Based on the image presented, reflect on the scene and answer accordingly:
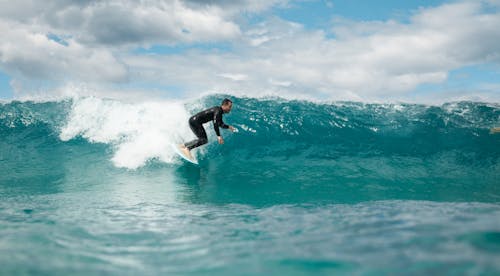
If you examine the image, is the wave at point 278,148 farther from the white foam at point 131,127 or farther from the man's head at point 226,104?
the man's head at point 226,104

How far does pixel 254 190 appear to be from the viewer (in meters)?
8.20

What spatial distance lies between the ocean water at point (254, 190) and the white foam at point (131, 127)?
0.06 m

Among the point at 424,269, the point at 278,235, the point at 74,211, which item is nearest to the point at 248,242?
the point at 278,235

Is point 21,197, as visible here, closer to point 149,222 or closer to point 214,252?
point 149,222

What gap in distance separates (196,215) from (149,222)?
0.84 meters

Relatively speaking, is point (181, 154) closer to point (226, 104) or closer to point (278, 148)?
point (226, 104)

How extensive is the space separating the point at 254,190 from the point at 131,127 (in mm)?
6717

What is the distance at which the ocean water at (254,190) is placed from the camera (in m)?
3.15

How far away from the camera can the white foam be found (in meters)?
11.3

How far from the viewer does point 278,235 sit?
403 centimetres

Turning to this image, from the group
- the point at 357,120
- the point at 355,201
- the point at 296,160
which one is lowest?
the point at 355,201

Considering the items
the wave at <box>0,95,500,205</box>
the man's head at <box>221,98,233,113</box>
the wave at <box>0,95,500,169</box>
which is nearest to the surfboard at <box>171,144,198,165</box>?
the wave at <box>0,95,500,205</box>

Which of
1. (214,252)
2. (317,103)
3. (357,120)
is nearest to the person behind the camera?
(214,252)

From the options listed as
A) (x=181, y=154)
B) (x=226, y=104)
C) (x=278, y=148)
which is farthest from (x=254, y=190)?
(x=278, y=148)
